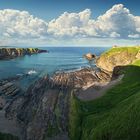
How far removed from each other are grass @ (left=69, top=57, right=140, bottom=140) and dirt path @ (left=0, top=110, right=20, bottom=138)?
49.7 feet

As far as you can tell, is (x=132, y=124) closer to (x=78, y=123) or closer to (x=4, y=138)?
(x=78, y=123)

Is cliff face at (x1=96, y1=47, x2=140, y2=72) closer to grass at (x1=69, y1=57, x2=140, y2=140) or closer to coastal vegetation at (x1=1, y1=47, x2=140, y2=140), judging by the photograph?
coastal vegetation at (x1=1, y1=47, x2=140, y2=140)

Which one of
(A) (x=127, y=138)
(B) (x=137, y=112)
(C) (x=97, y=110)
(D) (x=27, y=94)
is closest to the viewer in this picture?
(A) (x=127, y=138)

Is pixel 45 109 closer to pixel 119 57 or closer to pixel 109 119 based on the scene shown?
pixel 109 119

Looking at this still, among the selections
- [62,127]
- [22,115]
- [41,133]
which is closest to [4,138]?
[41,133]

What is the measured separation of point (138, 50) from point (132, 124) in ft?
363

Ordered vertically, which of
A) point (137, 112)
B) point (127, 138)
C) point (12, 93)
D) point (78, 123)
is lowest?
point (12, 93)

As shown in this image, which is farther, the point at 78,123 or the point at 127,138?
the point at 78,123

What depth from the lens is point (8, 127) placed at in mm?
65938

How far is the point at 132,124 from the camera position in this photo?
121 feet

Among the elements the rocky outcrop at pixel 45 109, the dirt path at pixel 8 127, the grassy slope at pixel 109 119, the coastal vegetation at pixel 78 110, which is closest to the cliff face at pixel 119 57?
the coastal vegetation at pixel 78 110

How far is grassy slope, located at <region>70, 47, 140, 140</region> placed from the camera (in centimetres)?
3676

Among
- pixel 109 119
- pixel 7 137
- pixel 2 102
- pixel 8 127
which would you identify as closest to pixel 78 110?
pixel 109 119

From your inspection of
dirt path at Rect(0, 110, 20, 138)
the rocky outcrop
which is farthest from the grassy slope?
dirt path at Rect(0, 110, 20, 138)
